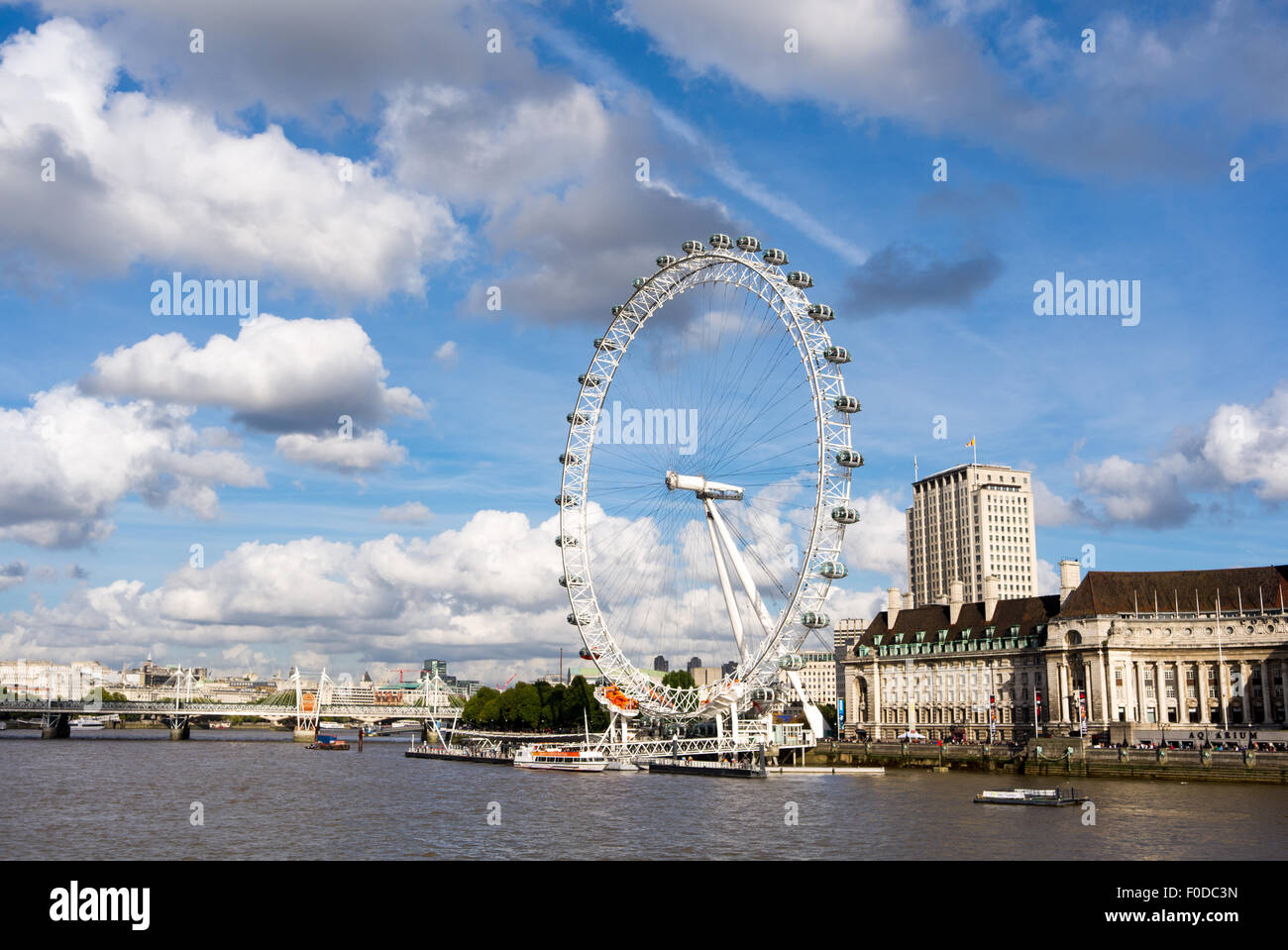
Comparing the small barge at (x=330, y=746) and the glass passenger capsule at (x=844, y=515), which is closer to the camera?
the glass passenger capsule at (x=844, y=515)

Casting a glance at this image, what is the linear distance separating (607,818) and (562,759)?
49832 mm

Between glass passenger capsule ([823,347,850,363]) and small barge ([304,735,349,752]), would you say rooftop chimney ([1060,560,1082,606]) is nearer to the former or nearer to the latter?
glass passenger capsule ([823,347,850,363])

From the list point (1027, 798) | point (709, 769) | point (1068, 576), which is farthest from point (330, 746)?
point (1027, 798)

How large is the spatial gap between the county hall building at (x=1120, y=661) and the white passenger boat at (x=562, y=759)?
4234cm

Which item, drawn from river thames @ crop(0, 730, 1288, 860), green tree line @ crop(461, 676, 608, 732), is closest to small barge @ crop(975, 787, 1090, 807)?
river thames @ crop(0, 730, 1288, 860)

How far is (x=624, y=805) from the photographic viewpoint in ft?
213

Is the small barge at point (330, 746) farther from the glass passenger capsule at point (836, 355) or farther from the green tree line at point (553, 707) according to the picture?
the glass passenger capsule at point (836, 355)

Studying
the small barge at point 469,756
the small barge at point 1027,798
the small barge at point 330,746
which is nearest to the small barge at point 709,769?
the small barge at point 469,756

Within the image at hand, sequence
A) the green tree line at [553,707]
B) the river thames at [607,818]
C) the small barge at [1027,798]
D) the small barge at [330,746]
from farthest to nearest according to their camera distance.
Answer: the green tree line at [553,707] → the small barge at [330,746] → the small barge at [1027,798] → the river thames at [607,818]

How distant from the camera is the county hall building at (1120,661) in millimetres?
101938

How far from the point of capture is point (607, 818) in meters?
57.1

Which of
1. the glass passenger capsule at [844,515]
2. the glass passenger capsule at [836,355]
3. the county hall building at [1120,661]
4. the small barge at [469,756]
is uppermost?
the glass passenger capsule at [836,355]
